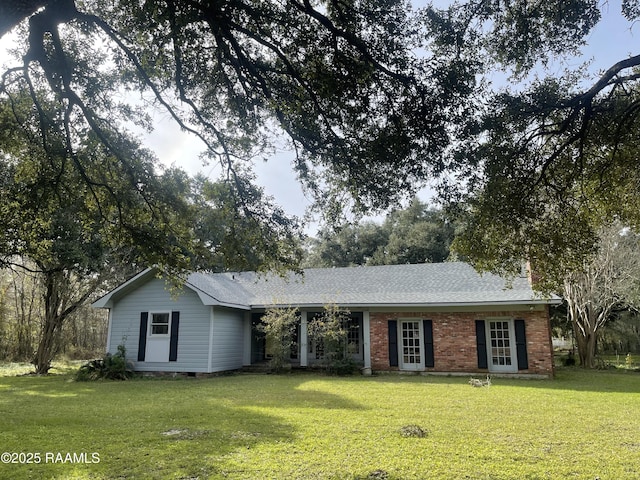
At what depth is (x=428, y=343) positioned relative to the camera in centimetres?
1526

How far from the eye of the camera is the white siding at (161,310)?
15125mm

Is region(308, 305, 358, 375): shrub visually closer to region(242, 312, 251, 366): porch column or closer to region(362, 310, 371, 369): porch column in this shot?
region(362, 310, 371, 369): porch column

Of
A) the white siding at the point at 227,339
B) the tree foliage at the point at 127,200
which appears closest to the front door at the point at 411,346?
the white siding at the point at 227,339

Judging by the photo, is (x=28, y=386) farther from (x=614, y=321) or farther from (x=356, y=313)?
(x=614, y=321)

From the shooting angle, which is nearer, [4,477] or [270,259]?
[4,477]

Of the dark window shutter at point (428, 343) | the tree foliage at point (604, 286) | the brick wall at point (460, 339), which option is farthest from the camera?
the tree foliage at point (604, 286)

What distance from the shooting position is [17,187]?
8.84 metres

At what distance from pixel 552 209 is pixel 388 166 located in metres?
3.04

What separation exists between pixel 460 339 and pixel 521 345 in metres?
1.96

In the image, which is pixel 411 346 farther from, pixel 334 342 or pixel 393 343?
pixel 334 342

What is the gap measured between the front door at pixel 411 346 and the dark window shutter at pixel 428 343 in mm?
159

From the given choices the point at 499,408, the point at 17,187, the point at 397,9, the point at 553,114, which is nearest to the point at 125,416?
the point at 17,187

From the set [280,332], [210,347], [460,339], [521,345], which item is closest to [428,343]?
[460,339]

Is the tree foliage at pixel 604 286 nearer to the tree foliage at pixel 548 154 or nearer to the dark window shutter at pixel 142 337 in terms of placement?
the tree foliage at pixel 548 154
